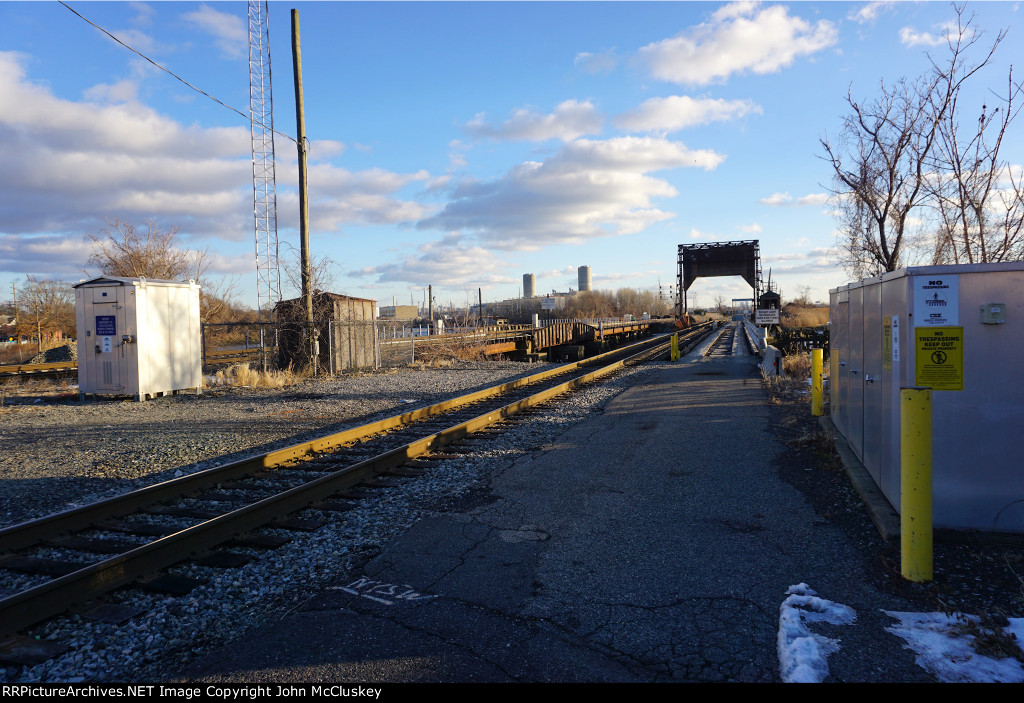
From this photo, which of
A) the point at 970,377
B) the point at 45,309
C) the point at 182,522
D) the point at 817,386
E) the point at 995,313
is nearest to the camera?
the point at 995,313

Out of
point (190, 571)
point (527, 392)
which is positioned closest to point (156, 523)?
point (190, 571)

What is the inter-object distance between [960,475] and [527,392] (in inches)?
443

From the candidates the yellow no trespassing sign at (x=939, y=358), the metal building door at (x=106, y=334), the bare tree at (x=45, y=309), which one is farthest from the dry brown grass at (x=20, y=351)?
the yellow no trespassing sign at (x=939, y=358)

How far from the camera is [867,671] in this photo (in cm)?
318

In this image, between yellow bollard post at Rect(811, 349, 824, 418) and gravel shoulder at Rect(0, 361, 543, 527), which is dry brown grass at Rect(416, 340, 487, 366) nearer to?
gravel shoulder at Rect(0, 361, 543, 527)

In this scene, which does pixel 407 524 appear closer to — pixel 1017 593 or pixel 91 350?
pixel 1017 593

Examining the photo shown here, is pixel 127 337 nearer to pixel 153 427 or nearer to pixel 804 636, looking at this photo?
pixel 153 427

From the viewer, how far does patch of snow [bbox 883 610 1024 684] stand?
3.09 meters

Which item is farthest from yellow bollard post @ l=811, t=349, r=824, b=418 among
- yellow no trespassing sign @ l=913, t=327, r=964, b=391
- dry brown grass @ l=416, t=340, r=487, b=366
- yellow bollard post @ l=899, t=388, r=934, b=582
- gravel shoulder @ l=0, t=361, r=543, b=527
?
dry brown grass @ l=416, t=340, r=487, b=366

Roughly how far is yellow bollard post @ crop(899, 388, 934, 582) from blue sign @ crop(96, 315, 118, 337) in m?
15.7

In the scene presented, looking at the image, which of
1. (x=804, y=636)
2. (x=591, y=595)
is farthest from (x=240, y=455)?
(x=804, y=636)

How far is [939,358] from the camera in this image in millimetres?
4867

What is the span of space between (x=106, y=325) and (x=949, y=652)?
53.9 feet

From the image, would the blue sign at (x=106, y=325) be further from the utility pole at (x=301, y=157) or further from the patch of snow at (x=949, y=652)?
the patch of snow at (x=949, y=652)
